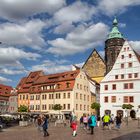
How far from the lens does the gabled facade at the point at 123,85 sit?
59.8 m

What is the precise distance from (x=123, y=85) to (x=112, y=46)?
1308 inches

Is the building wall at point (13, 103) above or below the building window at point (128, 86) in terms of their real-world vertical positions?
below

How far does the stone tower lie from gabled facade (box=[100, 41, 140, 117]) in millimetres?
26724

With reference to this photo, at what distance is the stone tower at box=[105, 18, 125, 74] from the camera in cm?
9106

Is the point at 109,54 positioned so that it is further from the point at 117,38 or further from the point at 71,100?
the point at 71,100

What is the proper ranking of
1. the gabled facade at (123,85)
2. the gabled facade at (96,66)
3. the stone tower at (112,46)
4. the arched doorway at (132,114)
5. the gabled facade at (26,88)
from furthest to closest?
the stone tower at (112,46) < the gabled facade at (96,66) < the gabled facade at (26,88) < the gabled facade at (123,85) < the arched doorway at (132,114)

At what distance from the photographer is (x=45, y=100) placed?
7269 centimetres

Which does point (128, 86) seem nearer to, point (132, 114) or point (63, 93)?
point (132, 114)

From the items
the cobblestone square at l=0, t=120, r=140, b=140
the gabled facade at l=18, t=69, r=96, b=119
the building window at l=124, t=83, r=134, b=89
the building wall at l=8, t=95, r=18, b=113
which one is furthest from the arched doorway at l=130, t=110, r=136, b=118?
the building wall at l=8, t=95, r=18, b=113

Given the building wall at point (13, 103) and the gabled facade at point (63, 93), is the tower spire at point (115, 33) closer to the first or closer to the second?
the gabled facade at point (63, 93)

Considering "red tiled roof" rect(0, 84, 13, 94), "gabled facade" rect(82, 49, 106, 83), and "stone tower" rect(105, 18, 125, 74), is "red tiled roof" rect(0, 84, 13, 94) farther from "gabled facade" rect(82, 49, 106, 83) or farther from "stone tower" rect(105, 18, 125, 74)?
"stone tower" rect(105, 18, 125, 74)

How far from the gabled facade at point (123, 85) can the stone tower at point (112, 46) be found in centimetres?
2672

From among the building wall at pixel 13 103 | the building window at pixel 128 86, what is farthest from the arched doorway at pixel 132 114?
the building wall at pixel 13 103

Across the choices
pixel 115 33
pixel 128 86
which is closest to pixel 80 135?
pixel 128 86
